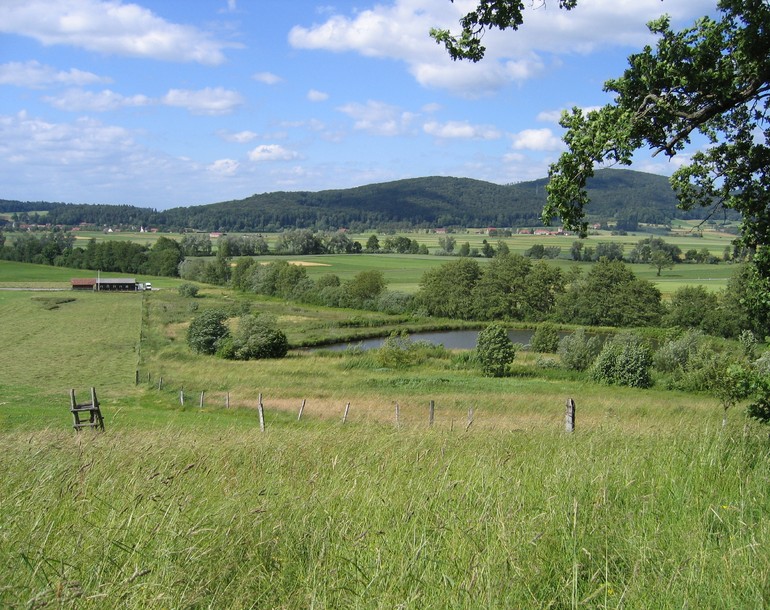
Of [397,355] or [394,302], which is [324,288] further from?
[397,355]

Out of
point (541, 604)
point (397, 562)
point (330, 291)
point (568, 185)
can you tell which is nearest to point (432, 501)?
point (397, 562)

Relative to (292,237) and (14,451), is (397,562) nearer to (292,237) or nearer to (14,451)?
(14,451)

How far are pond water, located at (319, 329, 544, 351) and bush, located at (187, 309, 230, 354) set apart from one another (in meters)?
11.4

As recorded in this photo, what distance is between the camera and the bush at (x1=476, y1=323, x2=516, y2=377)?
4903 cm

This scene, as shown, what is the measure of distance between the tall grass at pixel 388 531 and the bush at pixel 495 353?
146 feet

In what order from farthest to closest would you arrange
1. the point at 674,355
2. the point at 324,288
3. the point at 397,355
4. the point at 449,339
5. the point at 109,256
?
1. the point at 109,256
2. the point at 324,288
3. the point at 449,339
4. the point at 397,355
5. the point at 674,355

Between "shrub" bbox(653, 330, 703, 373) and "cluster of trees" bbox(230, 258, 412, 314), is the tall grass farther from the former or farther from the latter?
"cluster of trees" bbox(230, 258, 412, 314)

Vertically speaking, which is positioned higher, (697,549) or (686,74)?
(686,74)

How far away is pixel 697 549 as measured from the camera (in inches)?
124

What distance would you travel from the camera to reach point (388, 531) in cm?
330

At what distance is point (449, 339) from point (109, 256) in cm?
8905

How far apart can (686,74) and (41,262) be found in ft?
505

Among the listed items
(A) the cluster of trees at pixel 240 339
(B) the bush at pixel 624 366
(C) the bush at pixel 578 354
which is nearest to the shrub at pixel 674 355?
(B) the bush at pixel 624 366

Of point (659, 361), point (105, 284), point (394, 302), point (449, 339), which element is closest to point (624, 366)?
point (659, 361)
